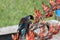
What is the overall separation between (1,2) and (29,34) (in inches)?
158

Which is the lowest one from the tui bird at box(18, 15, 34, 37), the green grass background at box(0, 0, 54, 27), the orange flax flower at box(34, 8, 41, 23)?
the tui bird at box(18, 15, 34, 37)

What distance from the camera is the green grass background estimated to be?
4148 millimetres

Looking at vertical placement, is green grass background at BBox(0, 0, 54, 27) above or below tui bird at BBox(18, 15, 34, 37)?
above

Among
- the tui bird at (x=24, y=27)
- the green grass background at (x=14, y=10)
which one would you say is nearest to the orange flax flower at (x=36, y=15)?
the tui bird at (x=24, y=27)

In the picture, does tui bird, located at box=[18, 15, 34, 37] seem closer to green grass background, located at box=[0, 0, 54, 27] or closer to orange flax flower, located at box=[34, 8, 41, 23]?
orange flax flower, located at box=[34, 8, 41, 23]

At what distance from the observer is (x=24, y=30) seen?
26.3 inches

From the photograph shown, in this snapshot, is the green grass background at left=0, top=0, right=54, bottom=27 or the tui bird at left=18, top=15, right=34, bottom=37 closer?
the tui bird at left=18, top=15, right=34, bottom=37

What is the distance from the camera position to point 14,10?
4.50m

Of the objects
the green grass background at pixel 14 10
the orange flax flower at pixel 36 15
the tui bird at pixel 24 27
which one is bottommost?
the tui bird at pixel 24 27

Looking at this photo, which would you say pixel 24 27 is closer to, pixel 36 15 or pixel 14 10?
pixel 36 15

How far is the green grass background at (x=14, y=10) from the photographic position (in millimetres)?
4148

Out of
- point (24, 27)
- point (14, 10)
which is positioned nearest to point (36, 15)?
point (24, 27)

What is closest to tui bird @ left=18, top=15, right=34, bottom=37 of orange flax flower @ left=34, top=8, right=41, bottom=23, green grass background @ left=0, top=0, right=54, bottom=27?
orange flax flower @ left=34, top=8, right=41, bottom=23

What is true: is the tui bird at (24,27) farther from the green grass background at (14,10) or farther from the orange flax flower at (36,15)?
the green grass background at (14,10)
